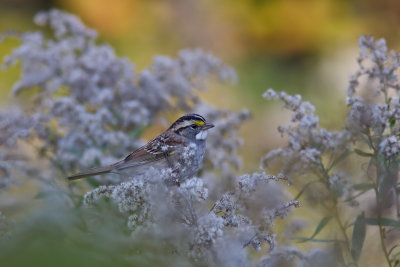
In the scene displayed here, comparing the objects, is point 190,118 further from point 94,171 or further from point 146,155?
point 94,171

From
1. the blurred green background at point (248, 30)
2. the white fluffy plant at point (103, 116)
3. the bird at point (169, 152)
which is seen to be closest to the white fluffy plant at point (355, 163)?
the white fluffy plant at point (103, 116)

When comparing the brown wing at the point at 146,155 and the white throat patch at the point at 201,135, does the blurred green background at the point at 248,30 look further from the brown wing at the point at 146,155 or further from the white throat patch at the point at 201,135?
the brown wing at the point at 146,155

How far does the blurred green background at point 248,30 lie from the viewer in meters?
6.18

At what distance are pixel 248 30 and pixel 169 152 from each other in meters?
4.29

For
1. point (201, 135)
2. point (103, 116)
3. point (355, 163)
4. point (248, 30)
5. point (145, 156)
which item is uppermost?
point (248, 30)

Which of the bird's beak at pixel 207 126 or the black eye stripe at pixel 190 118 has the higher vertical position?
the black eye stripe at pixel 190 118

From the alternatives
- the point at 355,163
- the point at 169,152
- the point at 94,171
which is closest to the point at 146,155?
the point at 169,152

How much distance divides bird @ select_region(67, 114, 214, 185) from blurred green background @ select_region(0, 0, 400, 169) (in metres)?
2.71

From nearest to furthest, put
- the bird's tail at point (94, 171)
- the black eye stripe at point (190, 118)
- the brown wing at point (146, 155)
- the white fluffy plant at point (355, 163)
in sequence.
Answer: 1. the white fluffy plant at point (355, 163)
2. the bird's tail at point (94, 171)
3. the brown wing at point (146, 155)
4. the black eye stripe at point (190, 118)

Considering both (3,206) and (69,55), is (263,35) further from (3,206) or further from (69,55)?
(3,206)

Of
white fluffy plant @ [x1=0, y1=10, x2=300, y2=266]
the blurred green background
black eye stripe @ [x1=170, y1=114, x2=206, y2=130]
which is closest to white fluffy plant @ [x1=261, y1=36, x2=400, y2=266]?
white fluffy plant @ [x1=0, y1=10, x2=300, y2=266]

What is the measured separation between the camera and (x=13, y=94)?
3.38 meters

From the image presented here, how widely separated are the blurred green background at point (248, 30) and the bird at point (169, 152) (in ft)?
8.88

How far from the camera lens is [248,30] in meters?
6.71
